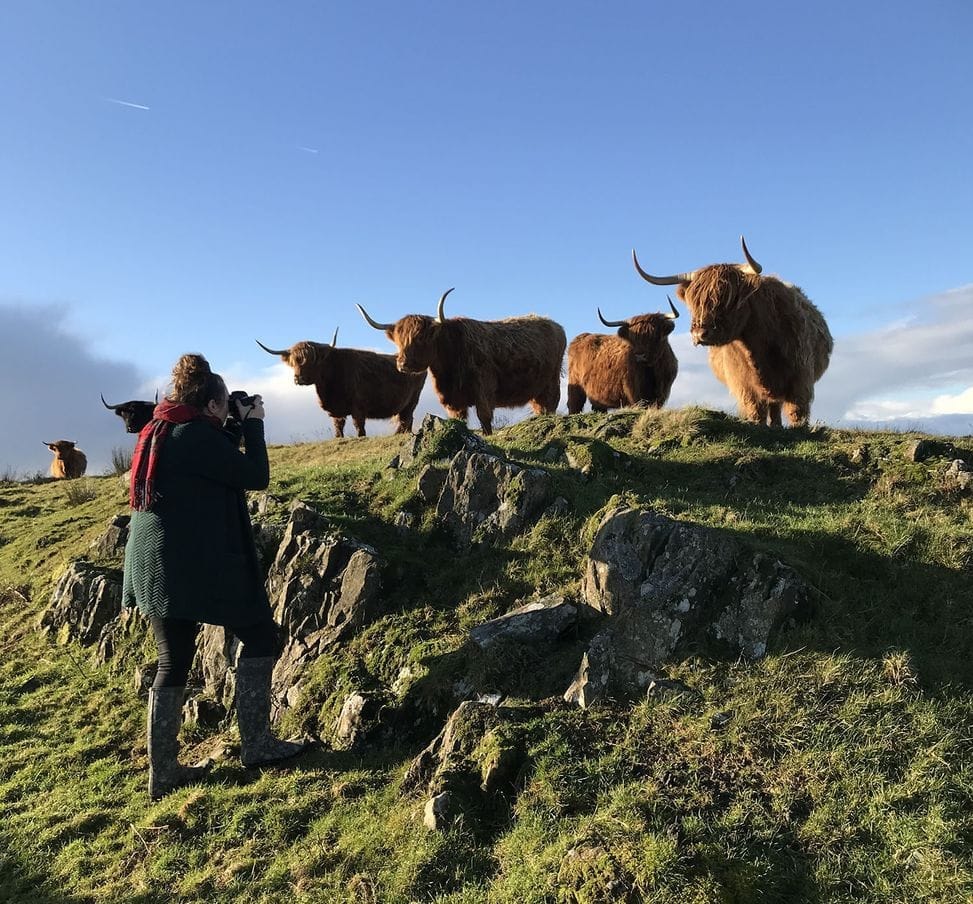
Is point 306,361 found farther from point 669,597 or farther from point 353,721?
point 669,597

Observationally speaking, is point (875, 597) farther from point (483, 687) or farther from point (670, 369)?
point (670, 369)

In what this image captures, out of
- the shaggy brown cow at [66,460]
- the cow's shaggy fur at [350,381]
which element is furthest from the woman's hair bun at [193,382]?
the shaggy brown cow at [66,460]

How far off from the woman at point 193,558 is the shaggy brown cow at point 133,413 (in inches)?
28.8

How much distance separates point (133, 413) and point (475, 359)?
8441 mm

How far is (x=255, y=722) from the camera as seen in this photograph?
4355mm

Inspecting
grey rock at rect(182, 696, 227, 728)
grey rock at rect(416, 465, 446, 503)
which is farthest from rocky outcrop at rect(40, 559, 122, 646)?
grey rock at rect(416, 465, 446, 503)

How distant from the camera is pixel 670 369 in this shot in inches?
520

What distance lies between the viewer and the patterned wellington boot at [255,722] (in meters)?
4.33

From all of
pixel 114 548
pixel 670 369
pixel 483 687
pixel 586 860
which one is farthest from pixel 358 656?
pixel 670 369

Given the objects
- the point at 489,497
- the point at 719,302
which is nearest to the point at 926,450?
the point at 719,302

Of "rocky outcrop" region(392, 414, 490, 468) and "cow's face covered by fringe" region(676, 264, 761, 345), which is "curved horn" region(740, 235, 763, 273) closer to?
"cow's face covered by fringe" region(676, 264, 761, 345)

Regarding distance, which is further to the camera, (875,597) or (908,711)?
(875,597)

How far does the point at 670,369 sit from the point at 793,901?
11.3 meters

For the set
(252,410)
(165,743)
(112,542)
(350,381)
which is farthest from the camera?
(350,381)
